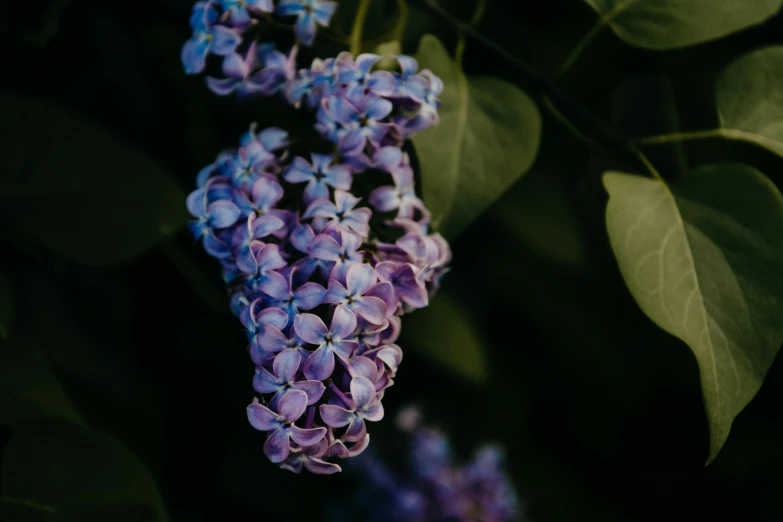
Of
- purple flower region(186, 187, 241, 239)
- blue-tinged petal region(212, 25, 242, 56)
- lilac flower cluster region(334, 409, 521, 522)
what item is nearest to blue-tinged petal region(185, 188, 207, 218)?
purple flower region(186, 187, 241, 239)

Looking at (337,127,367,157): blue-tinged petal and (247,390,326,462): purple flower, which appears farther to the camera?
(337,127,367,157): blue-tinged petal

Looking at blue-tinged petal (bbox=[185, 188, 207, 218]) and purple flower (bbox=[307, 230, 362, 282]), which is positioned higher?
purple flower (bbox=[307, 230, 362, 282])

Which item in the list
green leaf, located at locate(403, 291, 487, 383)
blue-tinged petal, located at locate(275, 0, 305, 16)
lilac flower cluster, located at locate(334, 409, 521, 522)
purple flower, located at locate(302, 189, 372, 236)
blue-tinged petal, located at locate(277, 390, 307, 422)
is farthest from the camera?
lilac flower cluster, located at locate(334, 409, 521, 522)

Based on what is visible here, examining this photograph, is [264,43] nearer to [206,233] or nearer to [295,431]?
[206,233]

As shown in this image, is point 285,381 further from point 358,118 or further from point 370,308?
point 358,118

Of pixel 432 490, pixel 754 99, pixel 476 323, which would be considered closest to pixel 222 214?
pixel 754 99

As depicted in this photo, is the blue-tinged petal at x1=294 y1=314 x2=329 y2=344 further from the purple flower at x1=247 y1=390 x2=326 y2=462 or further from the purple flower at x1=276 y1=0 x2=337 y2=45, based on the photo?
the purple flower at x1=276 y1=0 x2=337 y2=45
